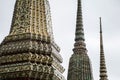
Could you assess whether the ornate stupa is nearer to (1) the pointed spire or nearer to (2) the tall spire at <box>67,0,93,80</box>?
(2) the tall spire at <box>67,0,93,80</box>

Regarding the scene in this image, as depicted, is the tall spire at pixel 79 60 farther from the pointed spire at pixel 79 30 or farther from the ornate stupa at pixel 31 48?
the ornate stupa at pixel 31 48

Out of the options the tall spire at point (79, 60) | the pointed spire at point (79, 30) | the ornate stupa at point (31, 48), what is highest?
the pointed spire at point (79, 30)

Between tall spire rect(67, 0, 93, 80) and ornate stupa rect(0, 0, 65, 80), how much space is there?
434 cm

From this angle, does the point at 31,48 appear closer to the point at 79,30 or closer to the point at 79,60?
the point at 79,60

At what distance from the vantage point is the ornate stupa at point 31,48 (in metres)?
16.1

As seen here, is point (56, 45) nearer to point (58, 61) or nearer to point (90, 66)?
point (58, 61)

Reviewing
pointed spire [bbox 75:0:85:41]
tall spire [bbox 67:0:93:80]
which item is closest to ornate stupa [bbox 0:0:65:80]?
tall spire [bbox 67:0:93:80]

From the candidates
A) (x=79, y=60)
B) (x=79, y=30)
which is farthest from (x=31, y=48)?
(x=79, y=30)

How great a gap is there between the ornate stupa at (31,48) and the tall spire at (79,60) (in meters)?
4.34

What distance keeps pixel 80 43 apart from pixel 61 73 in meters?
5.84

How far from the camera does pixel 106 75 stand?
88.7 feet

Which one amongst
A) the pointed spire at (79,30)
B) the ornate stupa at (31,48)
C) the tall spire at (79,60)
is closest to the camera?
the ornate stupa at (31,48)

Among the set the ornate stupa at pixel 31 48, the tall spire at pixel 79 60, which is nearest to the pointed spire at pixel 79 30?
the tall spire at pixel 79 60

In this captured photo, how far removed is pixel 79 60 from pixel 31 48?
5.97 m
